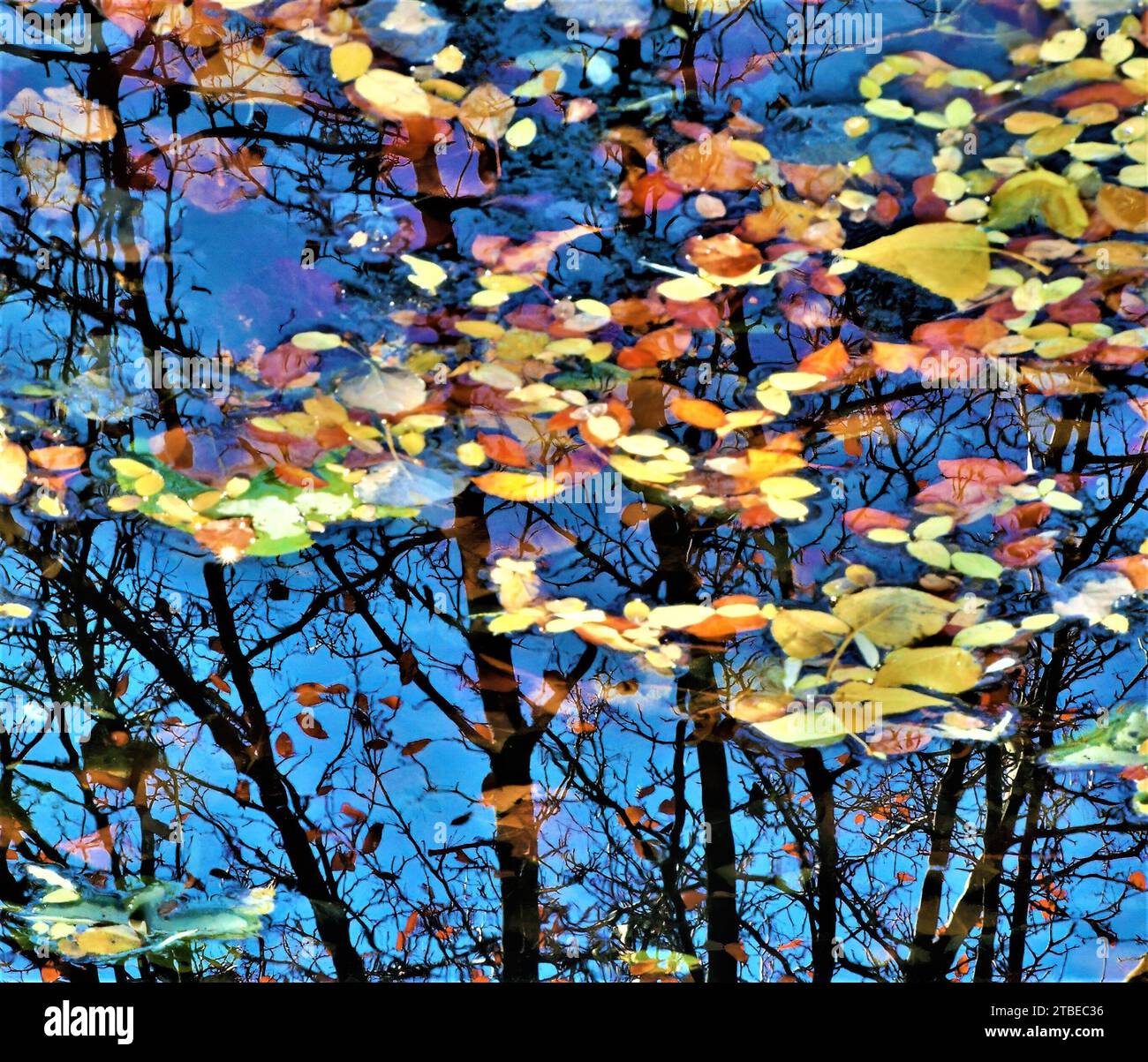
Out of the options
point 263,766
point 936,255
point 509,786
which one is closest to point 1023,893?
point 509,786

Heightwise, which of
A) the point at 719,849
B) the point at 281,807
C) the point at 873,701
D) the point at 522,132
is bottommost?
the point at 719,849

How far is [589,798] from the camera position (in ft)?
5.68

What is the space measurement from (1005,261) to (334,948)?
1751 mm

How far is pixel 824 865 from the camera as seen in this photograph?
1722 mm

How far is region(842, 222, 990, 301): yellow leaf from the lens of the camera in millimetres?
1672

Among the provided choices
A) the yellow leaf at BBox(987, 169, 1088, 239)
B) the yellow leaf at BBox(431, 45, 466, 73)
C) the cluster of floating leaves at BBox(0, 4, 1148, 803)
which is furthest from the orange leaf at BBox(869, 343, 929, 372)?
the yellow leaf at BBox(431, 45, 466, 73)

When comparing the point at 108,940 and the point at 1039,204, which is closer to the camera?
the point at 1039,204

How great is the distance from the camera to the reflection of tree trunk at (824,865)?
1.72 meters

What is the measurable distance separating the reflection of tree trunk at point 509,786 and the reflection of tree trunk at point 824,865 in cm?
51

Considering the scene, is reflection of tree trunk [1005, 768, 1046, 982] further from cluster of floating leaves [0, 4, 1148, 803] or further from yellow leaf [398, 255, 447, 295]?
yellow leaf [398, 255, 447, 295]

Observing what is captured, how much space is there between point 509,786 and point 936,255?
4.03ft

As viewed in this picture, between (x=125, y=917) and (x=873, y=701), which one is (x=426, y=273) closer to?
(x=873, y=701)

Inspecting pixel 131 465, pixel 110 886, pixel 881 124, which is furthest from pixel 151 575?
pixel 881 124

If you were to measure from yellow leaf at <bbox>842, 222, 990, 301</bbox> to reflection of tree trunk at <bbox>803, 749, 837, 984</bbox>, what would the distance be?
2.88ft
